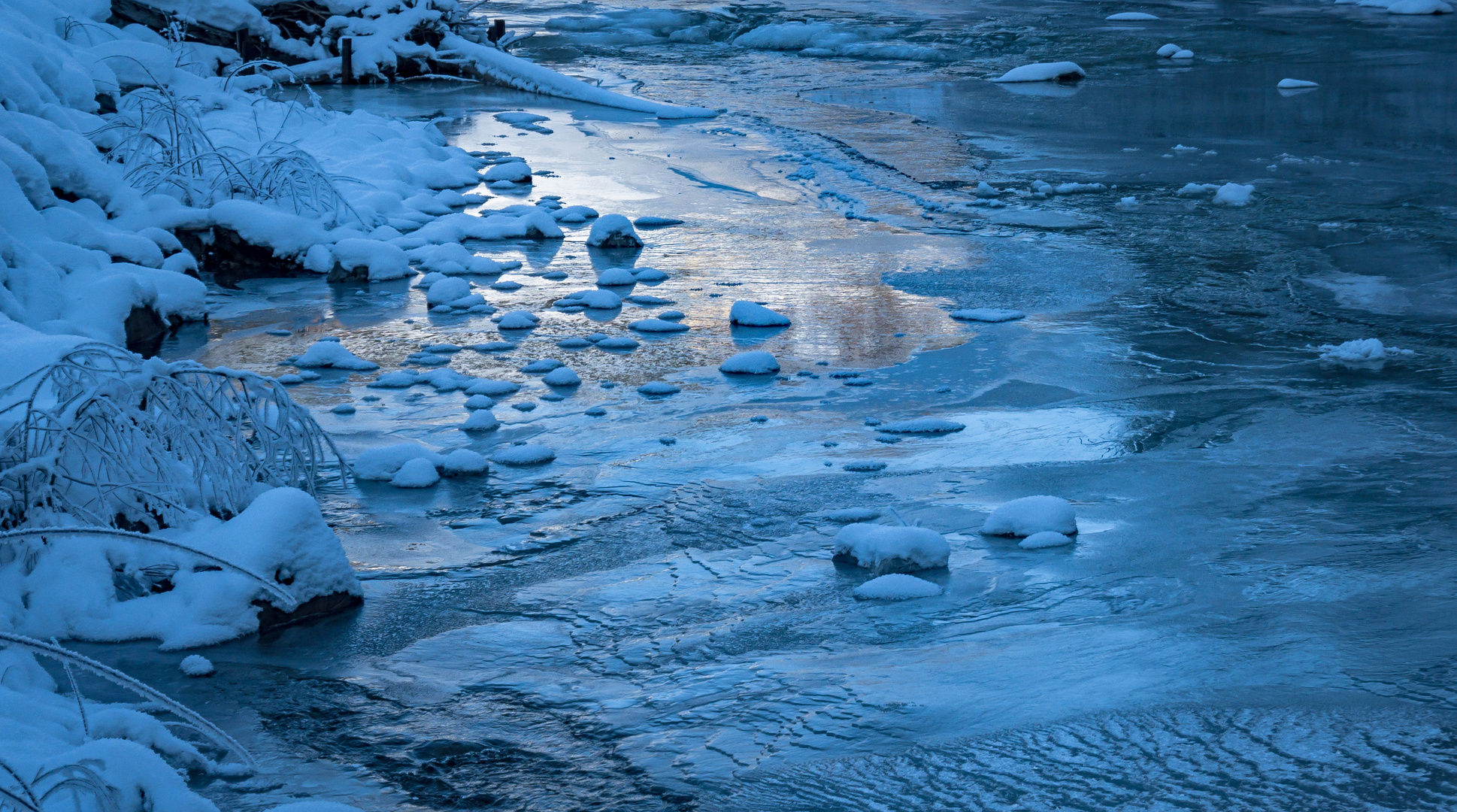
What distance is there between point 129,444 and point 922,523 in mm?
2595

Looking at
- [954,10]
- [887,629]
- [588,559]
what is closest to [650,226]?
[588,559]

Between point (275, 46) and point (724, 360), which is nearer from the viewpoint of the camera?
point (724, 360)

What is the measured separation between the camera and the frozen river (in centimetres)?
327

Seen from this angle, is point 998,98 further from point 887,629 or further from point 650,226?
point 887,629

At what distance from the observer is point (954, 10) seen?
29.7 meters

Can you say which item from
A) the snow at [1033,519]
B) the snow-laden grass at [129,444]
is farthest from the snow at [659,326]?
the snow at [1033,519]

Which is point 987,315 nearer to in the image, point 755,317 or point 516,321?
point 755,317

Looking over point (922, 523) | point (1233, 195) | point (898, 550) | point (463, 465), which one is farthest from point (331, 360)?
point (1233, 195)

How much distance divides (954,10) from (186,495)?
27726 mm

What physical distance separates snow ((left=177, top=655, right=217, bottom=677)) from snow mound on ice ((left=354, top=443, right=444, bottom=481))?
4.97 feet

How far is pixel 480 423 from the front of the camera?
571cm

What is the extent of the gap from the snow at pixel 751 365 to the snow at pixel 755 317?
0.74 metres

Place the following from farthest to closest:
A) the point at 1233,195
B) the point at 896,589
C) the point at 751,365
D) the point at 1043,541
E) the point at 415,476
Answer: the point at 1233,195
the point at 751,365
the point at 415,476
the point at 1043,541
the point at 896,589

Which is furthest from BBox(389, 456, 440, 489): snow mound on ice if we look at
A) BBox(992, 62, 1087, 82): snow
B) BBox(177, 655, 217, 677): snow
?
BBox(992, 62, 1087, 82): snow
